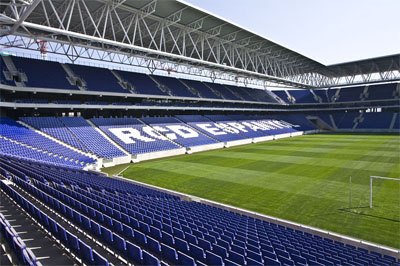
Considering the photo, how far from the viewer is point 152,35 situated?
3117 cm

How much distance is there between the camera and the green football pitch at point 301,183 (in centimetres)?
1298

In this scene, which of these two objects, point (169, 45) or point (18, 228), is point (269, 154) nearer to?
point (169, 45)

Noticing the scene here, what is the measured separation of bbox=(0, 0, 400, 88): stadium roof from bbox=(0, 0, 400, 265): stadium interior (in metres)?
0.23

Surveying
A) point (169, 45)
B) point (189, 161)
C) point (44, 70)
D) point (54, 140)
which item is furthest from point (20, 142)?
point (169, 45)

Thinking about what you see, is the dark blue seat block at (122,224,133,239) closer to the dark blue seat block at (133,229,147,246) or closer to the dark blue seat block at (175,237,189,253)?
the dark blue seat block at (133,229,147,246)

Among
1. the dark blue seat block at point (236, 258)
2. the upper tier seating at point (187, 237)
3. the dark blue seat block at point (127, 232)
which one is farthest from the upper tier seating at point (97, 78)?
the dark blue seat block at point (236, 258)

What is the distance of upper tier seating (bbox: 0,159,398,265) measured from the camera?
625cm

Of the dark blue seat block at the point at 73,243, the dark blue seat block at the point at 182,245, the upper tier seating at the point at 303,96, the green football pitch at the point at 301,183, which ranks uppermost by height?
the upper tier seating at the point at 303,96

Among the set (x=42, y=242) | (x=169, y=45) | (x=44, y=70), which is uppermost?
(x=169, y=45)

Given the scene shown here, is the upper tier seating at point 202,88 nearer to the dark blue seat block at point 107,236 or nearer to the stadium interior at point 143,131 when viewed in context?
the stadium interior at point 143,131

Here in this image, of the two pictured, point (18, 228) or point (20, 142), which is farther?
point (20, 142)

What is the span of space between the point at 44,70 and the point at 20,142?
12.2m

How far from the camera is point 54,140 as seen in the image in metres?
25.6

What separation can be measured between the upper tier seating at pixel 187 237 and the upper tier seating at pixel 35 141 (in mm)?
12350
